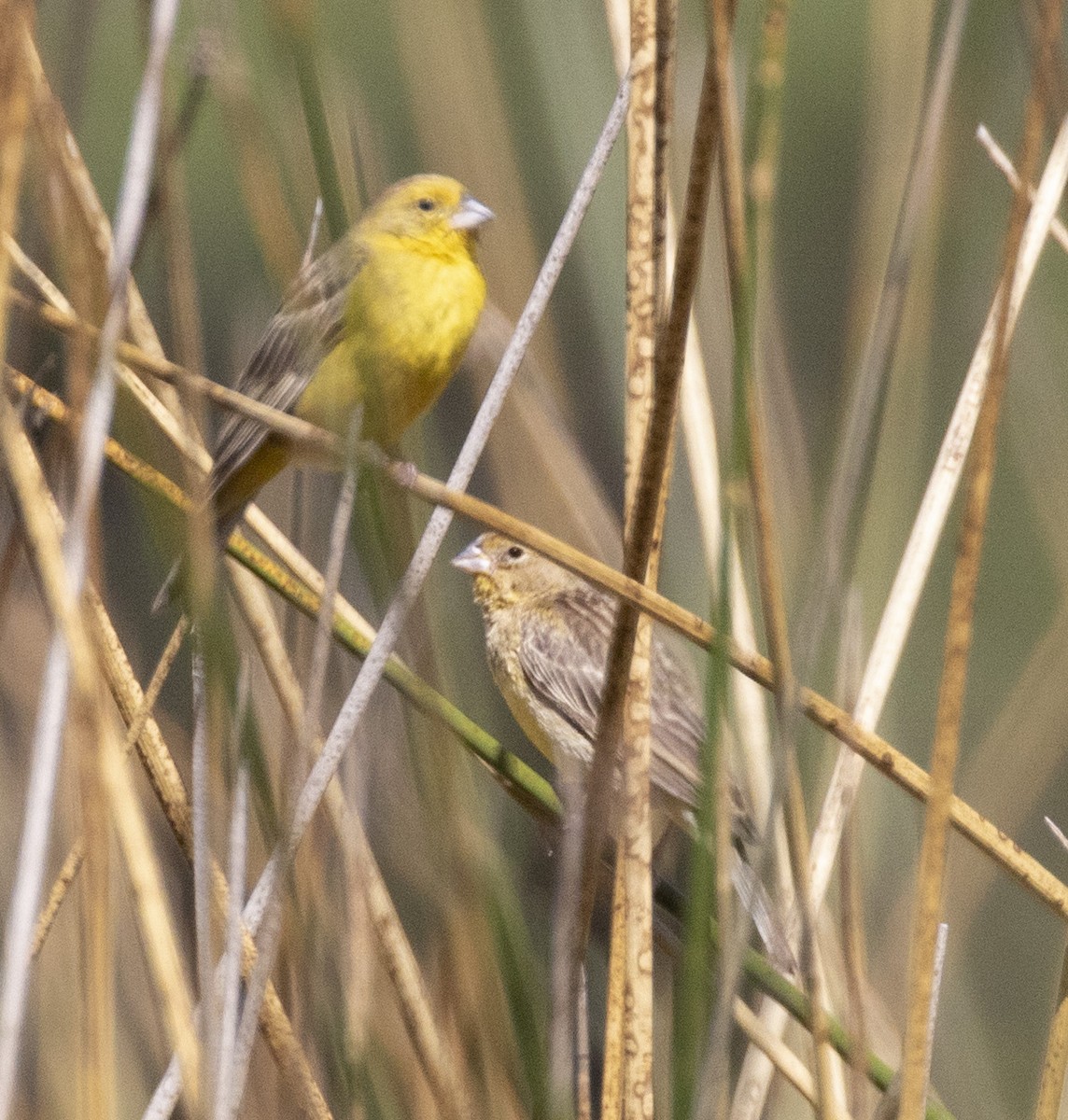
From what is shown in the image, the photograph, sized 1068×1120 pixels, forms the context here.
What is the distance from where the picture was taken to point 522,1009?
4.86 ft

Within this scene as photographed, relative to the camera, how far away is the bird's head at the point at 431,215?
9.82 ft

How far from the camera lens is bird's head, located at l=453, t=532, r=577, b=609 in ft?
13.3

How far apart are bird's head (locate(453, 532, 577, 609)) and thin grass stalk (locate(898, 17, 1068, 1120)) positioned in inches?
108

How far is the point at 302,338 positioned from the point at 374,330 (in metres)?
0.30

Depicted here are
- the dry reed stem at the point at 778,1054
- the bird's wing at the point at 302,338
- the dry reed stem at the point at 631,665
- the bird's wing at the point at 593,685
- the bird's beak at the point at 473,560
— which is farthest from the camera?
the bird's beak at the point at 473,560

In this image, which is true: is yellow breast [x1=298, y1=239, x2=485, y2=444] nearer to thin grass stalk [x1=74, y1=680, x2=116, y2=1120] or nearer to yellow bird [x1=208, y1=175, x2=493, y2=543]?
yellow bird [x1=208, y1=175, x2=493, y2=543]

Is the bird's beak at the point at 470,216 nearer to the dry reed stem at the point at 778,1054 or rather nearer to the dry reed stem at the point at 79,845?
the dry reed stem at the point at 79,845

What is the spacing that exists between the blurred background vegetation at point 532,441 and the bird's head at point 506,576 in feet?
0.35

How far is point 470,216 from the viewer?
301 cm

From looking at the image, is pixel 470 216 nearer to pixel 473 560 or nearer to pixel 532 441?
pixel 532 441

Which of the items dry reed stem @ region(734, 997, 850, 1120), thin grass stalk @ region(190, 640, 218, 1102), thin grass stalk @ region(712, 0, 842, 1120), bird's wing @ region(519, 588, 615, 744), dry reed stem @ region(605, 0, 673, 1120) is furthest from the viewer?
bird's wing @ region(519, 588, 615, 744)

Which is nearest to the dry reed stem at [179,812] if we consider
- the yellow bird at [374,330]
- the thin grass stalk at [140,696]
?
the thin grass stalk at [140,696]

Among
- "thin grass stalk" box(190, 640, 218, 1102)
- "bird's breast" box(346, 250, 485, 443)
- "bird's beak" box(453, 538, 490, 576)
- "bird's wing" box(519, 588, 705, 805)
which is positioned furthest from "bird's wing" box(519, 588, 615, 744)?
"thin grass stalk" box(190, 640, 218, 1102)

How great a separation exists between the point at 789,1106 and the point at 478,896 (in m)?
1.32
